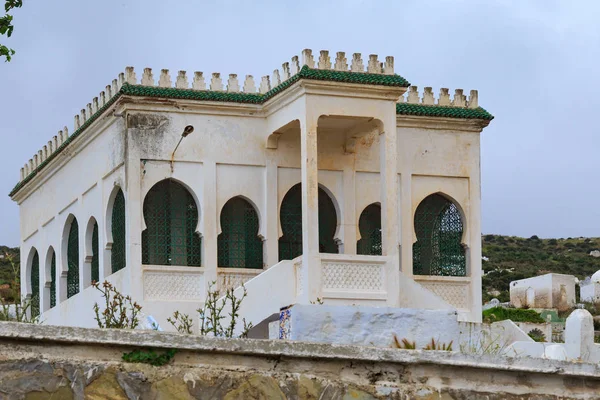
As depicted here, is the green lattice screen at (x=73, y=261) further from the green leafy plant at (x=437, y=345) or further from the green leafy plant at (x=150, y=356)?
the green leafy plant at (x=150, y=356)

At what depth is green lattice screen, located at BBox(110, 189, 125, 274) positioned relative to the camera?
66.6ft

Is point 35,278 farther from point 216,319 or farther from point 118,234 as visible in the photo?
point 216,319

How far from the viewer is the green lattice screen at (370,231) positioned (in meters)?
21.6

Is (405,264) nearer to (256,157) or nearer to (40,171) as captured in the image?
(256,157)

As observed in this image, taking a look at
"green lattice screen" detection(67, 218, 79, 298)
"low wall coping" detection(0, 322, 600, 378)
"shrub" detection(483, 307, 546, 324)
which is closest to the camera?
"low wall coping" detection(0, 322, 600, 378)

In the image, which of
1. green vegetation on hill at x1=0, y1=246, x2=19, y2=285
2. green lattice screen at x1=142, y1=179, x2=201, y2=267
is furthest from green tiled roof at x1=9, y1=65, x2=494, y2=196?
green vegetation on hill at x1=0, y1=246, x2=19, y2=285

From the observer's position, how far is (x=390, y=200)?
1969 centimetres

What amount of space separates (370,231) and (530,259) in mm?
40346

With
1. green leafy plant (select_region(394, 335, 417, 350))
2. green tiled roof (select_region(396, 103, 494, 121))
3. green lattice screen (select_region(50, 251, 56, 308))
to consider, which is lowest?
green leafy plant (select_region(394, 335, 417, 350))

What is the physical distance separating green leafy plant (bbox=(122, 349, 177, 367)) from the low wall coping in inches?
2.1

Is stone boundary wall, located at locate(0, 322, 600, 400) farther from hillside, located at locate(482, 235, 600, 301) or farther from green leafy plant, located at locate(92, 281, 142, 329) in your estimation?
hillside, located at locate(482, 235, 600, 301)

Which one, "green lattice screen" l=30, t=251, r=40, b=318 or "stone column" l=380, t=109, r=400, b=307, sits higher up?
"stone column" l=380, t=109, r=400, b=307

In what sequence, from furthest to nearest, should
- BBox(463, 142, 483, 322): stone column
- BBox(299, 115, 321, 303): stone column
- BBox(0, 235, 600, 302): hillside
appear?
BBox(0, 235, 600, 302): hillside → BBox(463, 142, 483, 322): stone column → BBox(299, 115, 321, 303): stone column

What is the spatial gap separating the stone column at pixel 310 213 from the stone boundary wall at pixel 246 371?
10929 millimetres
